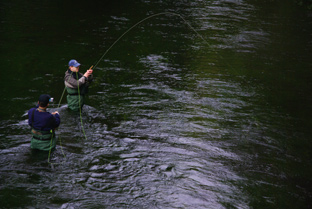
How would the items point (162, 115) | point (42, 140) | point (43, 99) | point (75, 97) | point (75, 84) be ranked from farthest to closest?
point (162, 115), point (75, 97), point (75, 84), point (42, 140), point (43, 99)

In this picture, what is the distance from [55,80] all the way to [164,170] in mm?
6301

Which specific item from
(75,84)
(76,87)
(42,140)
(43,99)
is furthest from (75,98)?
(43,99)

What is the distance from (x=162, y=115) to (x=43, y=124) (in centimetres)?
383

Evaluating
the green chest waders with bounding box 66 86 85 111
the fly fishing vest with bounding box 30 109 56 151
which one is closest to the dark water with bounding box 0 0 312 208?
the fly fishing vest with bounding box 30 109 56 151

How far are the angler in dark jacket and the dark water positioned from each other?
0.31 meters

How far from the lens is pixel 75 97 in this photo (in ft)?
31.8

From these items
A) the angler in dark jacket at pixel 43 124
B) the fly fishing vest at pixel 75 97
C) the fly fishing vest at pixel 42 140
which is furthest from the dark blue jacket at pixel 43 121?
the fly fishing vest at pixel 75 97

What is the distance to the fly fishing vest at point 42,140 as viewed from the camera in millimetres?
7586

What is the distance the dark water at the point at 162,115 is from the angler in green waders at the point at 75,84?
0.42 meters

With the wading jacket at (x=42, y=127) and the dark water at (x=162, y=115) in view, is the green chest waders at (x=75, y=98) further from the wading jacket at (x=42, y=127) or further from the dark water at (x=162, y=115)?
the wading jacket at (x=42, y=127)

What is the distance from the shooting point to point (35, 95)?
1112cm

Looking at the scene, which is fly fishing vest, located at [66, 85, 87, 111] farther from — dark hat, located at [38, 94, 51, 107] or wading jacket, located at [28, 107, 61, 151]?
dark hat, located at [38, 94, 51, 107]

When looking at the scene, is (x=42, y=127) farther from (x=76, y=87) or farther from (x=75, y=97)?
(x=75, y=97)

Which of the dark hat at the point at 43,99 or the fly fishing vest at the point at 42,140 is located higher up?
the dark hat at the point at 43,99
